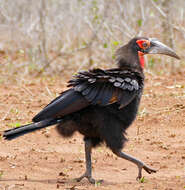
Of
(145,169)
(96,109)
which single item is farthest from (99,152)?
(96,109)

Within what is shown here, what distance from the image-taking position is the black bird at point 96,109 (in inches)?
163

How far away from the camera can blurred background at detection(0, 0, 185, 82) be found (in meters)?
9.81

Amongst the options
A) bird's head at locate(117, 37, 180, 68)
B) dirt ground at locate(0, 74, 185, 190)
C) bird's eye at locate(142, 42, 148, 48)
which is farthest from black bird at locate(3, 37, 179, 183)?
bird's eye at locate(142, 42, 148, 48)

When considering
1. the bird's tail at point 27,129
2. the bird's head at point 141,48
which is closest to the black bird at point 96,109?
the bird's tail at point 27,129

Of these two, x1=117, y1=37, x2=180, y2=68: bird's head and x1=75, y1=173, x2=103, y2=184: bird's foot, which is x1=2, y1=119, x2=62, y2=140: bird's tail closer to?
x1=75, y1=173, x2=103, y2=184: bird's foot

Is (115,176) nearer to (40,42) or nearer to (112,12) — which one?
(112,12)

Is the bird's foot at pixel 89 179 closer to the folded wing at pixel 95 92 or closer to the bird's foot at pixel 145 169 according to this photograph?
the bird's foot at pixel 145 169

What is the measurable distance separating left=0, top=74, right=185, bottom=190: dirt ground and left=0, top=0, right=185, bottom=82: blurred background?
2.32m

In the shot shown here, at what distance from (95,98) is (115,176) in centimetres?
95

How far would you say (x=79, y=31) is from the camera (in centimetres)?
1204

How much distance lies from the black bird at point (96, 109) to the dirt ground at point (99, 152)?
0.96ft

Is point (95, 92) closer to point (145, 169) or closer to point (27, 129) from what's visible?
point (27, 129)

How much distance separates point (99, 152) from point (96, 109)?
1.29 m

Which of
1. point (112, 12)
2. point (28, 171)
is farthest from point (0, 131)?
point (112, 12)
